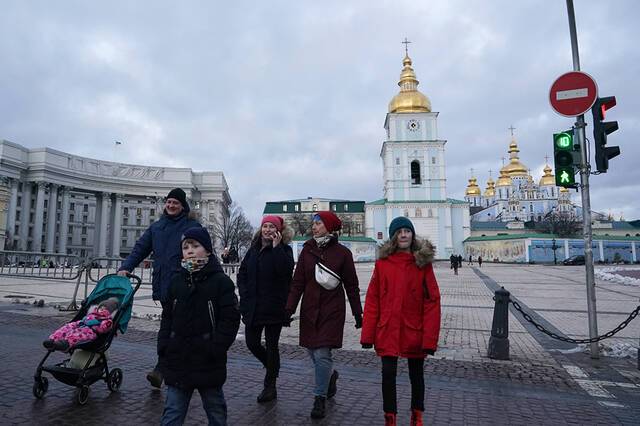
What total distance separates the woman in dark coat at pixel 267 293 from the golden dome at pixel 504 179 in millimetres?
130867

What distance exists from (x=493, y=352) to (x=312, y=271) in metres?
4.04

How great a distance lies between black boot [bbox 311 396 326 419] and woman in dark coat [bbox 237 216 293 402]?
0.66 meters

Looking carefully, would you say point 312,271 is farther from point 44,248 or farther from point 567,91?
point 44,248

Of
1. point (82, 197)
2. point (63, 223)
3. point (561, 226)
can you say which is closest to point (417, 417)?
point (63, 223)

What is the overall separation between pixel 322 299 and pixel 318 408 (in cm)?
101

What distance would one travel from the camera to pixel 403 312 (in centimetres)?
380

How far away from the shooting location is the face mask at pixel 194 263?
329 cm

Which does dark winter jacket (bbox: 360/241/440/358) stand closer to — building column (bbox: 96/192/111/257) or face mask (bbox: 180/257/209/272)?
face mask (bbox: 180/257/209/272)

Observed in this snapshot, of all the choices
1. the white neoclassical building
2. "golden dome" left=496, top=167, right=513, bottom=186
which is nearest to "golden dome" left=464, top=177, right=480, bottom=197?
"golden dome" left=496, top=167, right=513, bottom=186

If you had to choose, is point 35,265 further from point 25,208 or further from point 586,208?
point 25,208

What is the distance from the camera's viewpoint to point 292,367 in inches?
247

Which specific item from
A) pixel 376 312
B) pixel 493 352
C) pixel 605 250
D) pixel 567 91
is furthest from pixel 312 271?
pixel 605 250

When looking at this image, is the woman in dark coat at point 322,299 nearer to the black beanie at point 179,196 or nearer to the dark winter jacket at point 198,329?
the dark winter jacket at point 198,329

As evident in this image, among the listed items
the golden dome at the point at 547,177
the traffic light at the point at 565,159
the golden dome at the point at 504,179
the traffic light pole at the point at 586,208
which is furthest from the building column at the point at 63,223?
the golden dome at the point at 547,177
